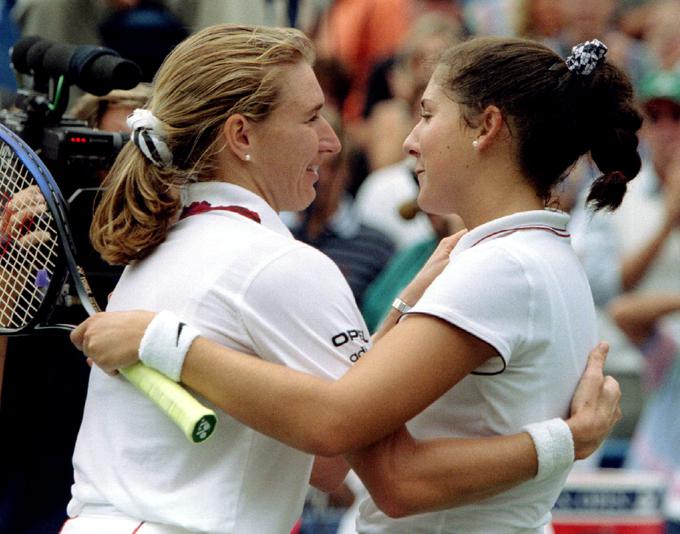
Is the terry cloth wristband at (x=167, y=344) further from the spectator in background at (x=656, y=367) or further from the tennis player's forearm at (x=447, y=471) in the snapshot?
the spectator in background at (x=656, y=367)

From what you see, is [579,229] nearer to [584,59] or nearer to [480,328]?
[584,59]

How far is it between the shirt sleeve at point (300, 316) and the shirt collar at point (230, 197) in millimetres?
146

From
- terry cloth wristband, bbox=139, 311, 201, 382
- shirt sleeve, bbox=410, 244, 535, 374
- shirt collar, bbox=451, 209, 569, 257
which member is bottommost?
terry cloth wristband, bbox=139, 311, 201, 382

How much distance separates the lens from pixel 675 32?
6.05 m

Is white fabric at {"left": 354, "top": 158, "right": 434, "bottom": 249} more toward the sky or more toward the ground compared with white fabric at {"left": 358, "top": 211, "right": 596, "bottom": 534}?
more toward the ground

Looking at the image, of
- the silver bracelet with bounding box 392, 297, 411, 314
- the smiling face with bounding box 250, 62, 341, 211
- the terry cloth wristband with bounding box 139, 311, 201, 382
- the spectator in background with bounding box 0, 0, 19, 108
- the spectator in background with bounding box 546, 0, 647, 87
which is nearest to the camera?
the terry cloth wristband with bounding box 139, 311, 201, 382

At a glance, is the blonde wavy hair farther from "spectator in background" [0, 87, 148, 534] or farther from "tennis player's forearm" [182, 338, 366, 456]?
"spectator in background" [0, 87, 148, 534]

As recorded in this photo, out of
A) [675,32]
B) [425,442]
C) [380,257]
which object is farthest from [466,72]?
[675,32]

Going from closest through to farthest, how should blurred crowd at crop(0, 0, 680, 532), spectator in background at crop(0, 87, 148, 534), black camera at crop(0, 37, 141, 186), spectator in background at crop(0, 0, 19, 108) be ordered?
black camera at crop(0, 37, 141, 186)
spectator in background at crop(0, 87, 148, 534)
blurred crowd at crop(0, 0, 680, 532)
spectator in background at crop(0, 0, 19, 108)

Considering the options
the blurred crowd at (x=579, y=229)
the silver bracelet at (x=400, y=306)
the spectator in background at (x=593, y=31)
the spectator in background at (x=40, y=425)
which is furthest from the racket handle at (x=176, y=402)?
the spectator in background at (x=593, y=31)

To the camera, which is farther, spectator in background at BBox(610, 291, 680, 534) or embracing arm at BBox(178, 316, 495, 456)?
spectator in background at BBox(610, 291, 680, 534)

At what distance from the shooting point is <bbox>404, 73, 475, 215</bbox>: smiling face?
8.36ft

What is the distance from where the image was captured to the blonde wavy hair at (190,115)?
2551 mm

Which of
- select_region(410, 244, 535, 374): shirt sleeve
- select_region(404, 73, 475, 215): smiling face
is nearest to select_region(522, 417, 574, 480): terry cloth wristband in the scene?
select_region(410, 244, 535, 374): shirt sleeve
